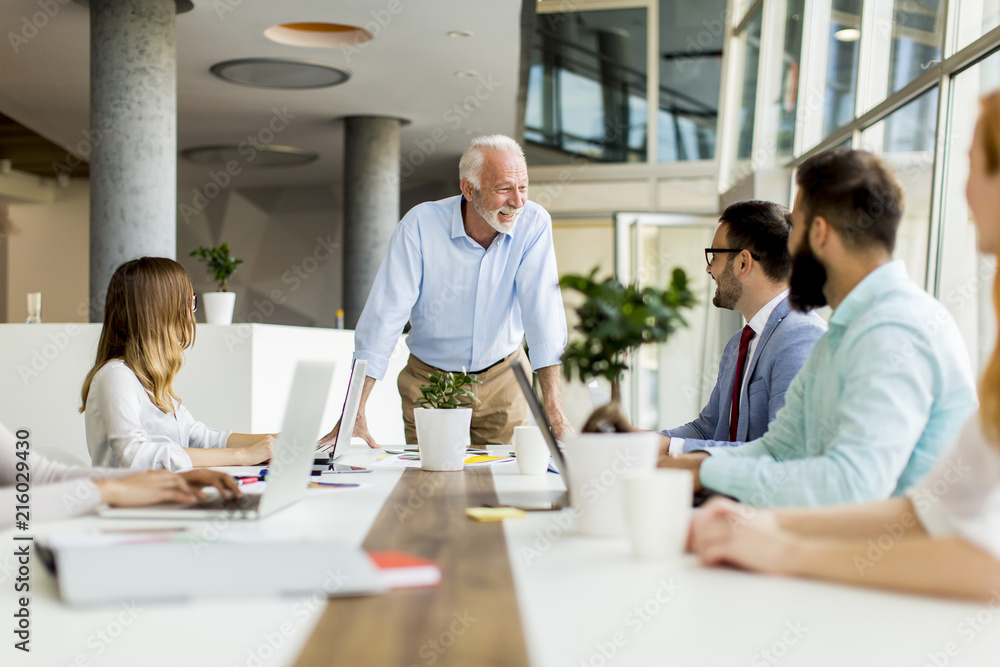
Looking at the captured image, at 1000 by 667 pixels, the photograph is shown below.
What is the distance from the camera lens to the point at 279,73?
22.9ft

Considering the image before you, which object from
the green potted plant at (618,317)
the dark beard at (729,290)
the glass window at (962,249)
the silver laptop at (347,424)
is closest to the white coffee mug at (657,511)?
the green potted plant at (618,317)

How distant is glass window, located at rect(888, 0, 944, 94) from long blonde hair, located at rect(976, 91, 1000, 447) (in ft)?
10.7

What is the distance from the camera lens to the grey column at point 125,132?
4.97 metres

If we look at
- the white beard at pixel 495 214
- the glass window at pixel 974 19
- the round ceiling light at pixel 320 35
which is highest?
the round ceiling light at pixel 320 35

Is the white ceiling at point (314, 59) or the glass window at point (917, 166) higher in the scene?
the white ceiling at point (314, 59)

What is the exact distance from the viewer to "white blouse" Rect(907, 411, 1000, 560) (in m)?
0.92

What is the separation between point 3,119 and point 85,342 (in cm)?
588

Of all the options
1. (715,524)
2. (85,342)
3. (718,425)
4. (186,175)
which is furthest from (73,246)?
(715,524)

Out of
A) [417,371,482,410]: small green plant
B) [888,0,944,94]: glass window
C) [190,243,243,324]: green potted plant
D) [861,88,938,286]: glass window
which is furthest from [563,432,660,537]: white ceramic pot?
[190,243,243,324]: green potted plant

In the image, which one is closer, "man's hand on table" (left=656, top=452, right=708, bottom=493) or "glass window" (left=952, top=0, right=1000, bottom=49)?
"man's hand on table" (left=656, top=452, right=708, bottom=493)

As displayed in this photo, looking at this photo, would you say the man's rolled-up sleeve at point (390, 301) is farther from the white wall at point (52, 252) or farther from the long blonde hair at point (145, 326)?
the white wall at point (52, 252)

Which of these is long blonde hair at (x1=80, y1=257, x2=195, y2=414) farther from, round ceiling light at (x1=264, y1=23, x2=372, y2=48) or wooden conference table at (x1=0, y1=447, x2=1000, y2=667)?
round ceiling light at (x1=264, y1=23, x2=372, y2=48)

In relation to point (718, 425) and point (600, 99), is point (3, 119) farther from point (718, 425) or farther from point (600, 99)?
point (718, 425)

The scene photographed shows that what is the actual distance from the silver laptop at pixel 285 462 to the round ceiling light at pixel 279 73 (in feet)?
19.4
